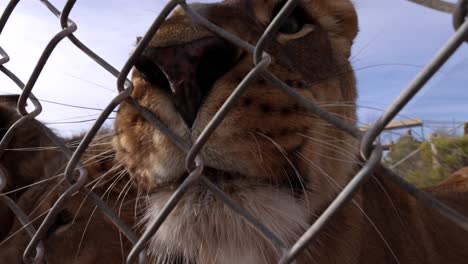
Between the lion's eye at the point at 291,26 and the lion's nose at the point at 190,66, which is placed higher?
the lion's nose at the point at 190,66

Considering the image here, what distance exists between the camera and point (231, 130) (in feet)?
4.48

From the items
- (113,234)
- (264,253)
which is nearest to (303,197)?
(264,253)

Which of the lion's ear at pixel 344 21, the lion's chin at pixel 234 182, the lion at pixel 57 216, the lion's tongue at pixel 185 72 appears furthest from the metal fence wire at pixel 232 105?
the lion's ear at pixel 344 21

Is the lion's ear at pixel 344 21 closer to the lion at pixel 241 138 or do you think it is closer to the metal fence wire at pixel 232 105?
the lion at pixel 241 138

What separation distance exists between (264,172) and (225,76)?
30cm

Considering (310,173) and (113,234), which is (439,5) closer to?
(310,173)

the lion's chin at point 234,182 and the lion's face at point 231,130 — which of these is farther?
the lion's chin at point 234,182

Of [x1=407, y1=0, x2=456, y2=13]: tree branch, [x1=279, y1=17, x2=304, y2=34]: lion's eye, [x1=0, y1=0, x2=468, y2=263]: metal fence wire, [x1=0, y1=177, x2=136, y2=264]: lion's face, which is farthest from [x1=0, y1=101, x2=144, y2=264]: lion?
[x1=407, y1=0, x2=456, y2=13]: tree branch

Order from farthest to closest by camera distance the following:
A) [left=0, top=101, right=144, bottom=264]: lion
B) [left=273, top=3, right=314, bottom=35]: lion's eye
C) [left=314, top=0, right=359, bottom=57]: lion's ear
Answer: [left=0, top=101, right=144, bottom=264]: lion
[left=314, top=0, right=359, bottom=57]: lion's ear
[left=273, top=3, right=314, bottom=35]: lion's eye

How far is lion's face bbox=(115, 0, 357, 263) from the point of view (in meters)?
1.30

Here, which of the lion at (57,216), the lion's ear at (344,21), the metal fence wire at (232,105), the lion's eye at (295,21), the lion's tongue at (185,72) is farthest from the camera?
the lion at (57,216)

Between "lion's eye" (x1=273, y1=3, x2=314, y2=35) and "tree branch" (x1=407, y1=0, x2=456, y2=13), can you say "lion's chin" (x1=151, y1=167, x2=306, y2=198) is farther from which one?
"tree branch" (x1=407, y1=0, x2=456, y2=13)

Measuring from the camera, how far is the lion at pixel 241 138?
1313mm

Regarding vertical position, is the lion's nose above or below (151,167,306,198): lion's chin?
above
